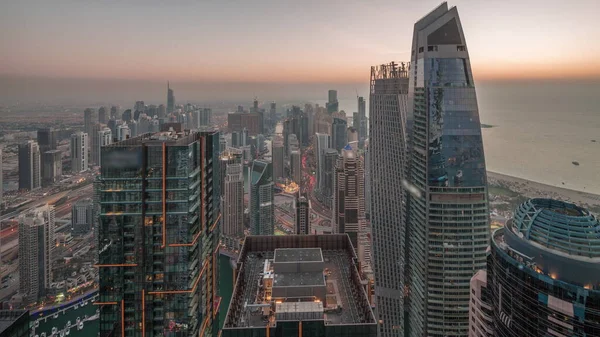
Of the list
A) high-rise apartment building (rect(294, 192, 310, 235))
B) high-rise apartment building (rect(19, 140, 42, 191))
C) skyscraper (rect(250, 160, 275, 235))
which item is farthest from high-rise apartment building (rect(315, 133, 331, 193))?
high-rise apartment building (rect(19, 140, 42, 191))

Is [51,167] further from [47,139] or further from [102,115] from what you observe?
[102,115]

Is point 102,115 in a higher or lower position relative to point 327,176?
higher

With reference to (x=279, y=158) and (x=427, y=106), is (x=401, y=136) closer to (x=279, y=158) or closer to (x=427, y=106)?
(x=427, y=106)

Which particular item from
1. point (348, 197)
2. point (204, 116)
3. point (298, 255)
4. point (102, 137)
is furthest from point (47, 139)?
point (348, 197)

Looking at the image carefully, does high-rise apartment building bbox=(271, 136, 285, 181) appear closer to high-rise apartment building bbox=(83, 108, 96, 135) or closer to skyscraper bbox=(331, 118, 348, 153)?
skyscraper bbox=(331, 118, 348, 153)

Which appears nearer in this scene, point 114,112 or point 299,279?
point 299,279

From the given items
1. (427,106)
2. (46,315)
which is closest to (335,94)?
(427,106)
